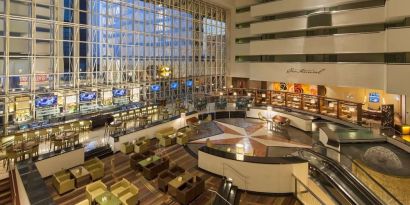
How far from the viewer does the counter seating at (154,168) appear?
8070 millimetres

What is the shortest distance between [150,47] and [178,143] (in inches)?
358

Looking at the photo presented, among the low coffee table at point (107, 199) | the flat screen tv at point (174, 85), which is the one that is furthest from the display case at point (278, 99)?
the low coffee table at point (107, 199)

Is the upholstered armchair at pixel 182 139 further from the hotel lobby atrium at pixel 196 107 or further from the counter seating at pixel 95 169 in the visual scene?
the counter seating at pixel 95 169

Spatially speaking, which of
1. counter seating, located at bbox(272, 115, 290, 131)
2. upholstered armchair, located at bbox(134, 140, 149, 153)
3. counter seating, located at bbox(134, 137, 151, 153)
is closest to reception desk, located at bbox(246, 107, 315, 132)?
counter seating, located at bbox(272, 115, 290, 131)

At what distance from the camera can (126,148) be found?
408 inches

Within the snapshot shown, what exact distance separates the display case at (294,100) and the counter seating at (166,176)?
11.7 meters

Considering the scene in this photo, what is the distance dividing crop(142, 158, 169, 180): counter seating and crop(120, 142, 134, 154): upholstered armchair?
227 cm

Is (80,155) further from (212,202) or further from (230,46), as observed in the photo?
(230,46)

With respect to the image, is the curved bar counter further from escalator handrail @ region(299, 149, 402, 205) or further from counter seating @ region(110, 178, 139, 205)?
counter seating @ region(110, 178, 139, 205)

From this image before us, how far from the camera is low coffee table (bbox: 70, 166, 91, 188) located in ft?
24.8

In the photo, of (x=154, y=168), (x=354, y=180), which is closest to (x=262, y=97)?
(x=154, y=168)

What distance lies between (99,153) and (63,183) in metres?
2.89

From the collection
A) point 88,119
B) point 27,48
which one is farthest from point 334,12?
point 27,48

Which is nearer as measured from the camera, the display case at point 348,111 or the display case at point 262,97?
the display case at point 348,111
